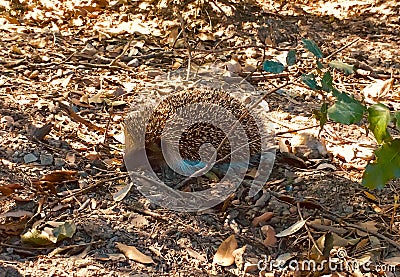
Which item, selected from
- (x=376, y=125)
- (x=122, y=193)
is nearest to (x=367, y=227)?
(x=376, y=125)

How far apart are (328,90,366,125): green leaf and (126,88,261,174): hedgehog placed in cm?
84

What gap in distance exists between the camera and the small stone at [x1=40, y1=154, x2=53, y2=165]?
2896 millimetres

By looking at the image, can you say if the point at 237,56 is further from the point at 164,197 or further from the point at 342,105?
the point at 342,105

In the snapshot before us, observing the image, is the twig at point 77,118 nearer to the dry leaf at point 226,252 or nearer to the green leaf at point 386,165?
the dry leaf at point 226,252

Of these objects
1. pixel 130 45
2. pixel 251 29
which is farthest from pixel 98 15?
pixel 251 29

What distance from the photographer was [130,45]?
4.31 meters

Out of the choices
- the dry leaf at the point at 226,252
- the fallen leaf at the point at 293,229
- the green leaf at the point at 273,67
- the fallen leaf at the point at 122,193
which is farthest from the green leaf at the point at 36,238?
the green leaf at the point at 273,67

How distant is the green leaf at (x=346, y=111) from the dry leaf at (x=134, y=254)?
89 centimetres


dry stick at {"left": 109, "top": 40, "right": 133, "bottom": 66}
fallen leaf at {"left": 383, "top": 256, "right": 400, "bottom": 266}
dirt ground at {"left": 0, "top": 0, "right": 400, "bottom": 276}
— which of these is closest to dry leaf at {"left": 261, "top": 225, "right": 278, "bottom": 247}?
dirt ground at {"left": 0, "top": 0, "right": 400, "bottom": 276}

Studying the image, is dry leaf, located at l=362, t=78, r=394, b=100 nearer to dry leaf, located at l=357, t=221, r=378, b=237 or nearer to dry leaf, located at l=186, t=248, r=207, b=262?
dry leaf, located at l=357, t=221, r=378, b=237

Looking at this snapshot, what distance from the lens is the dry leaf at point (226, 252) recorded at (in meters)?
2.34

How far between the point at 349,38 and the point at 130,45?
5.24 ft

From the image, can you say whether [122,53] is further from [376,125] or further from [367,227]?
[376,125]

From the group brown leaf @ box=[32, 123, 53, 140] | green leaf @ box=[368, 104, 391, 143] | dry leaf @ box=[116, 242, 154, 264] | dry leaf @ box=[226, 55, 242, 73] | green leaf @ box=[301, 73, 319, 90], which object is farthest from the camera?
dry leaf @ box=[226, 55, 242, 73]
